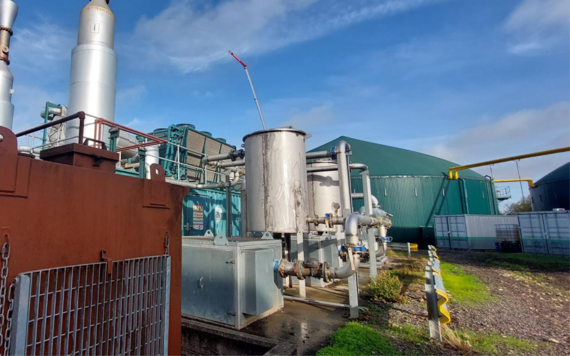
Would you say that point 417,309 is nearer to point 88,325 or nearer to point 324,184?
point 324,184

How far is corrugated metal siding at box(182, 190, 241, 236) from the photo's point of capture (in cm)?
1190

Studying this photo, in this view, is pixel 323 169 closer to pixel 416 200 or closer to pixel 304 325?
pixel 304 325

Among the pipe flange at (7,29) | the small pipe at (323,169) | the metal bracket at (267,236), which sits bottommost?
the metal bracket at (267,236)

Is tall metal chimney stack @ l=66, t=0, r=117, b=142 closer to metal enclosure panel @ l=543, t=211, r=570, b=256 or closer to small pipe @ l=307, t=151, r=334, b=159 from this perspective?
small pipe @ l=307, t=151, r=334, b=159

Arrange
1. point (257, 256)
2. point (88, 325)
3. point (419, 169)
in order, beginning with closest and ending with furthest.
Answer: point (88, 325), point (257, 256), point (419, 169)

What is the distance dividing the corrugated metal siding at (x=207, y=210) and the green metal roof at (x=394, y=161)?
55.4ft

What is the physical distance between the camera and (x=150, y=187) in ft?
8.49

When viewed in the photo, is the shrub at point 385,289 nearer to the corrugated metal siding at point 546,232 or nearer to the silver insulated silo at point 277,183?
the silver insulated silo at point 277,183

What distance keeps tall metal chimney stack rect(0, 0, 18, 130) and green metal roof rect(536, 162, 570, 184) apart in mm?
38061

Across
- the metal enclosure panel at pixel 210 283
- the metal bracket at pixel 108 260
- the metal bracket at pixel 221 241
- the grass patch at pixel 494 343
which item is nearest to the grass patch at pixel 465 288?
the grass patch at pixel 494 343

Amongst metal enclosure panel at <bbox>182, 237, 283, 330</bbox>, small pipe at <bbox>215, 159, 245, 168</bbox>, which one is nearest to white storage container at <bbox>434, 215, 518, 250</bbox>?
small pipe at <bbox>215, 159, 245, 168</bbox>

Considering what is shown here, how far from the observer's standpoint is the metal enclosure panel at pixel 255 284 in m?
5.21

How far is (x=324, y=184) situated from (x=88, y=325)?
8772 mm

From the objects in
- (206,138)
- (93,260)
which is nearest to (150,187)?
(93,260)
